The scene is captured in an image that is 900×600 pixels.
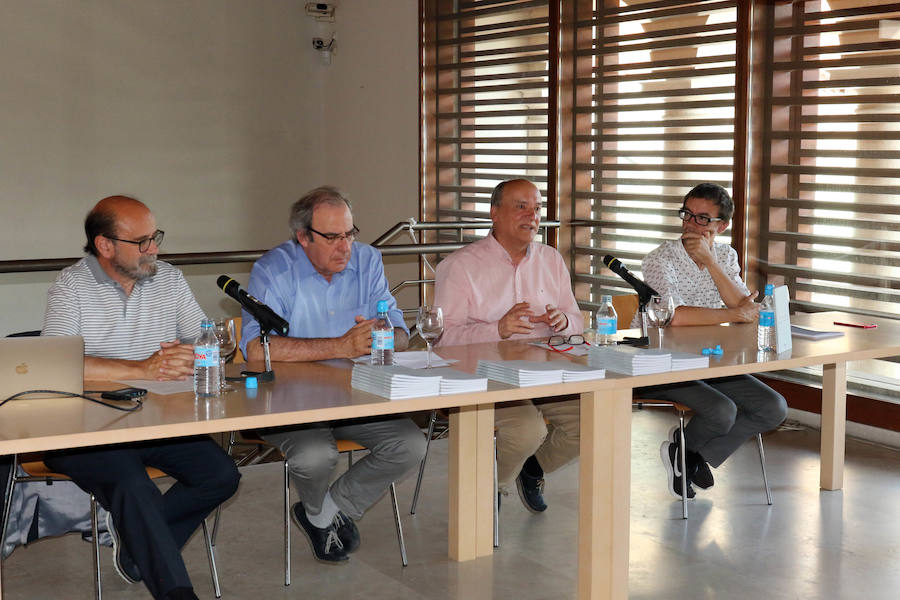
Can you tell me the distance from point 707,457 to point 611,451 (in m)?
Result: 1.34

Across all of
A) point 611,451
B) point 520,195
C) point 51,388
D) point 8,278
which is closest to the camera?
point 51,388

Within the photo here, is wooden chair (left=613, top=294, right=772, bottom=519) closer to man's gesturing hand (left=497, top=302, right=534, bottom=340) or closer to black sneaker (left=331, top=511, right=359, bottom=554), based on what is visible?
man's gesturing hand (left=497, top=302, right=534, bottom=340)

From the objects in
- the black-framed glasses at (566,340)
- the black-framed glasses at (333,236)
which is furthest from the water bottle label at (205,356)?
the black-framed glasses at (566,340)

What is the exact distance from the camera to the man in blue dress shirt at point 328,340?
10.8 feet

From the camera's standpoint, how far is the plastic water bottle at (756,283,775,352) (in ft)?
11.6

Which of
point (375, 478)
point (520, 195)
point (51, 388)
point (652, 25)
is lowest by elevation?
point (375, 478)

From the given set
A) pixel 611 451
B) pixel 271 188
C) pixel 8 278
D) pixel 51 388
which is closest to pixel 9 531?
pixel 51 388

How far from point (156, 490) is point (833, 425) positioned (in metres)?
2.77

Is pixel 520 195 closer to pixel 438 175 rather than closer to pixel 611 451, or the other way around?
pixel 611 451

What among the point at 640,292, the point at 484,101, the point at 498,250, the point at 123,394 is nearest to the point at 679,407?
the point at 640,292

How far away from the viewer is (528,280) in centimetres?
409

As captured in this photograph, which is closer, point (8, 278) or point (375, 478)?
point (375, 478)

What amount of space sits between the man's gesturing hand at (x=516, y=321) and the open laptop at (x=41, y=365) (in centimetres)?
152

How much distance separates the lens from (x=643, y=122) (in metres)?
5.99
